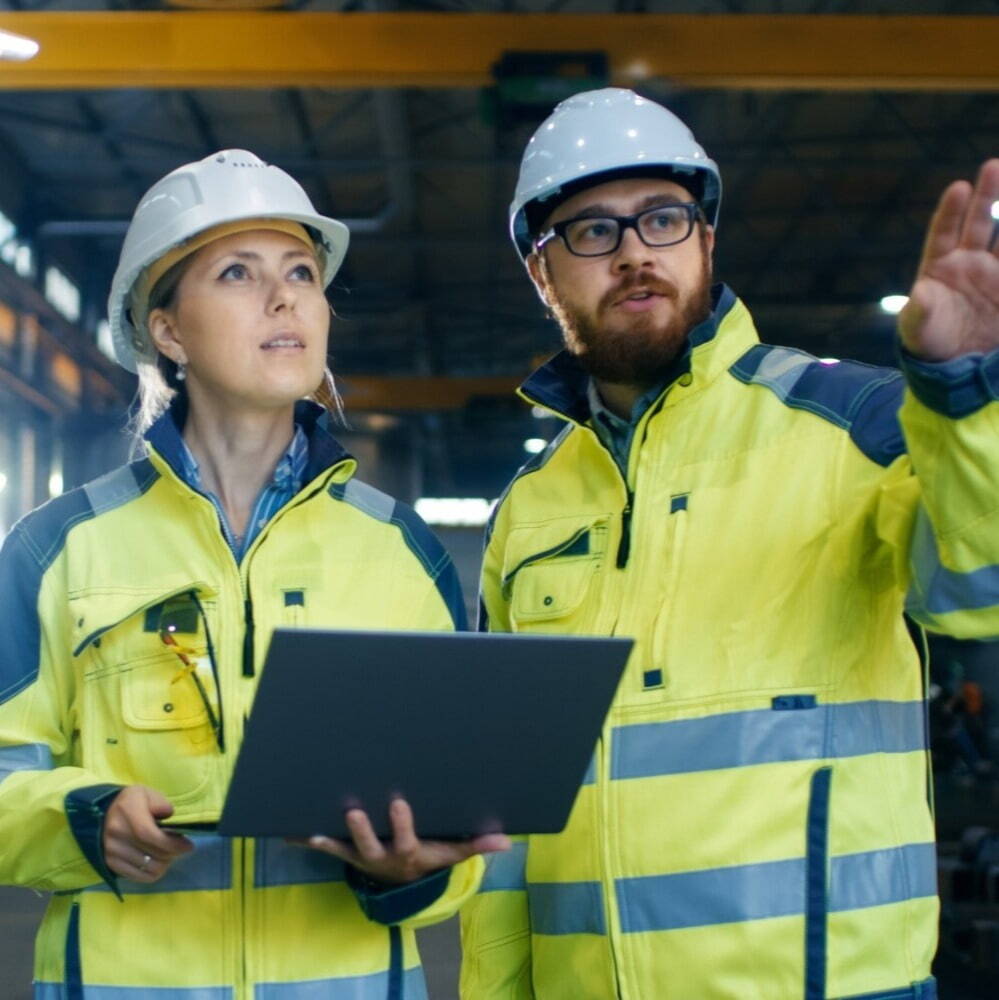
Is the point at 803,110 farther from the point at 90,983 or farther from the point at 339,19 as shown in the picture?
the point at 90,983

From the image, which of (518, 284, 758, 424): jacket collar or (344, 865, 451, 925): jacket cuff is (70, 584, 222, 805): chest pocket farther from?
(518, 284, 758, 424): jacket collar

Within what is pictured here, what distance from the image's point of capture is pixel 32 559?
214 centimetres

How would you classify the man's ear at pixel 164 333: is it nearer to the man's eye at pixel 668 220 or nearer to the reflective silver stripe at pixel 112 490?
the reflective silver stripe at pixel 112 490

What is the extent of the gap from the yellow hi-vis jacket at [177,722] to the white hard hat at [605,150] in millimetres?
671

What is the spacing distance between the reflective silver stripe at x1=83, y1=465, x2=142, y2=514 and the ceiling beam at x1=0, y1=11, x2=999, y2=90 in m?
6.75

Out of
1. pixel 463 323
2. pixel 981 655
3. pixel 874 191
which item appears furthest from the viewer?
pixel 463 323

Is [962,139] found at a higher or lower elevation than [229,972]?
higher

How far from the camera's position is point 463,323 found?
748 inches

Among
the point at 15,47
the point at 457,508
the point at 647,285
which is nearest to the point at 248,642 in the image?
the point at 647,285

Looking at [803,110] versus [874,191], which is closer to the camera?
[803,110]

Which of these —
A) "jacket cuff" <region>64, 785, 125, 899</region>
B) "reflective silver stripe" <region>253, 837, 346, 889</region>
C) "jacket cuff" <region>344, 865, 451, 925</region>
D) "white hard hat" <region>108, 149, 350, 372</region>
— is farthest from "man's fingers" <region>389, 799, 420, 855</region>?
"white hard hat" <region>108, 149, 350, 372</region>

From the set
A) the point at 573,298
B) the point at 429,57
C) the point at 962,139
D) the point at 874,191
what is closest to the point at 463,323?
the point at 874,191

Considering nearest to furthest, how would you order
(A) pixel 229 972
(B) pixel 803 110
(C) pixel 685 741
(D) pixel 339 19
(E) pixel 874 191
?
(A) pixel 229 972
(C) pixel 685 741
(D) pixel 339 19
(B) pixel 803 110
(E) pixel 874 191

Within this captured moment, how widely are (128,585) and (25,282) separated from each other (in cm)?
1226
